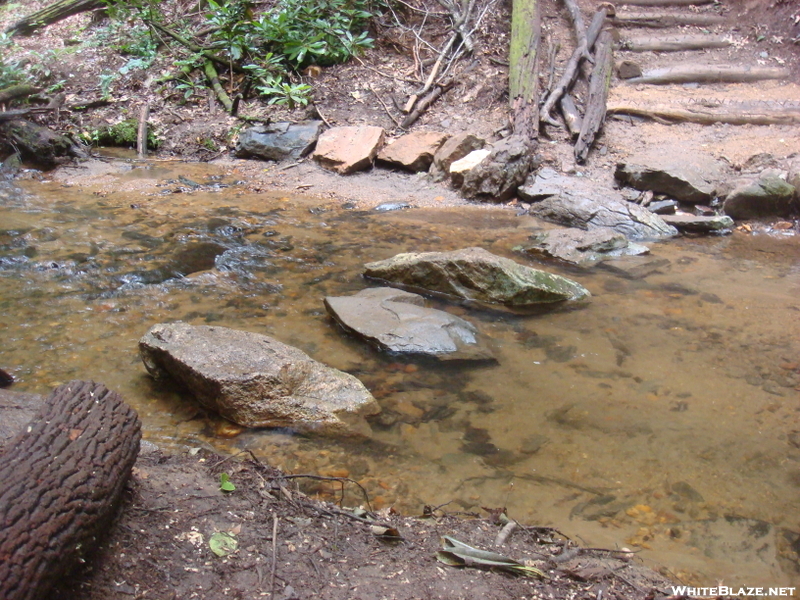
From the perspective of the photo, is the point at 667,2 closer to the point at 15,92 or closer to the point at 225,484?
the point at 15,92

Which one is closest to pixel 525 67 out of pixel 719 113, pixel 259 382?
pixel 719 113

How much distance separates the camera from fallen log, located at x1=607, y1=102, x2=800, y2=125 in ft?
27.8

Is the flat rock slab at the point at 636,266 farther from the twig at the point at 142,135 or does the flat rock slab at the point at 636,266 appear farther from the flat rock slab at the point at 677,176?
the twig at the point at 142,135

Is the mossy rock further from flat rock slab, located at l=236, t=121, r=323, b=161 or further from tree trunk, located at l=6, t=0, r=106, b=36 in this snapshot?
tree trunk, located at l=6, t=0, r=106, b=36

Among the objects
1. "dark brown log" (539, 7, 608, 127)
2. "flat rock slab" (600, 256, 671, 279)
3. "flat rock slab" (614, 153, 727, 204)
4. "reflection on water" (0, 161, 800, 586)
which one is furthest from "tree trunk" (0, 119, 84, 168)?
"flat rock slab" (614, 153, 727, 204)

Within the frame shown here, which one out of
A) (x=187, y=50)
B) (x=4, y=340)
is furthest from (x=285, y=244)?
(x=187, y=50)

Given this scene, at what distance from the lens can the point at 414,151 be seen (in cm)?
816

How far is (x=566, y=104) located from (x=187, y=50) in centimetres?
651

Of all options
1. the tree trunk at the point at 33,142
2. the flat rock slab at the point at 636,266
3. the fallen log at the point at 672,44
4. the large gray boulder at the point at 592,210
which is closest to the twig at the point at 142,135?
the tree trunk at the point at 33,142

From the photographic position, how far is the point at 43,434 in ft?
6.31

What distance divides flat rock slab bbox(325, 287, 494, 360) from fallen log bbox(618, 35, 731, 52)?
27.7ft

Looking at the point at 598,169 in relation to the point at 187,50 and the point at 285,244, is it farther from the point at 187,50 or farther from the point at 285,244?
the point at 187,50

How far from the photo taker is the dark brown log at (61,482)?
1.57 metres

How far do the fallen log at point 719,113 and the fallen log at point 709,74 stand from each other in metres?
0.94
